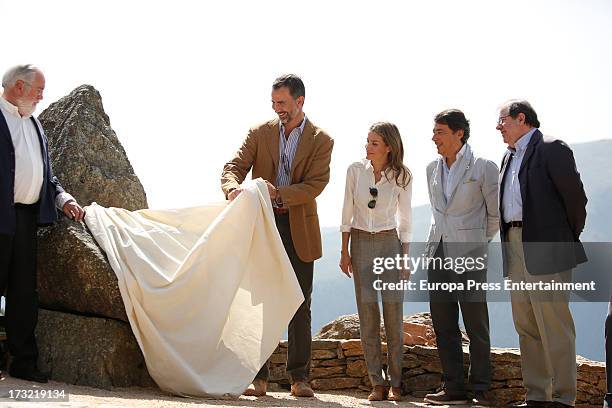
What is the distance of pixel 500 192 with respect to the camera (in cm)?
628

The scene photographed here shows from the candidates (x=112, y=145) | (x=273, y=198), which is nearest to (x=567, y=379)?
(x=273, y=198)

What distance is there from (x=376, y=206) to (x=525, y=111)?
1.47 m

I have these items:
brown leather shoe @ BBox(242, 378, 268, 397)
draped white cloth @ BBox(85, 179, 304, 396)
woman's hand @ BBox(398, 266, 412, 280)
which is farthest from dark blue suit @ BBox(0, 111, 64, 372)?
woman's hand @ BBox(398, 266, 412, 280)

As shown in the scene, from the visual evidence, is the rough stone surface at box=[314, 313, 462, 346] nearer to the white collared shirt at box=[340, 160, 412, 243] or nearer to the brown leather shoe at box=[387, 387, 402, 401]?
the brown leather shoe at box=[387, 387, 402, 401]

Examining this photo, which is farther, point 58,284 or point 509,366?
point 509,366

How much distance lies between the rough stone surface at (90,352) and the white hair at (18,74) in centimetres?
186

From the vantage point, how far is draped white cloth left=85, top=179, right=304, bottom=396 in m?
5.90

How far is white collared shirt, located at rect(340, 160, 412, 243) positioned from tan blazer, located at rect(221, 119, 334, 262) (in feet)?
1.14

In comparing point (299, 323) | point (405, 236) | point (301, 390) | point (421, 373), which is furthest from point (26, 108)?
point (421, 373)

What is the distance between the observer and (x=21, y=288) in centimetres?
593

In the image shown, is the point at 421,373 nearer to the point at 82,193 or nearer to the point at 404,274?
the point at 404,274

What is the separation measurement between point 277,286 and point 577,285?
7.71ft

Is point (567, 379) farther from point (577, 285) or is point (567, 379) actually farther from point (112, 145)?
point (112, 145)

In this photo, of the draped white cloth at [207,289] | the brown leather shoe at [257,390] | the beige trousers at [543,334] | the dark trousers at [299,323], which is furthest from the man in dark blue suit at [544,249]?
the brown leather shoe at [257,390]
